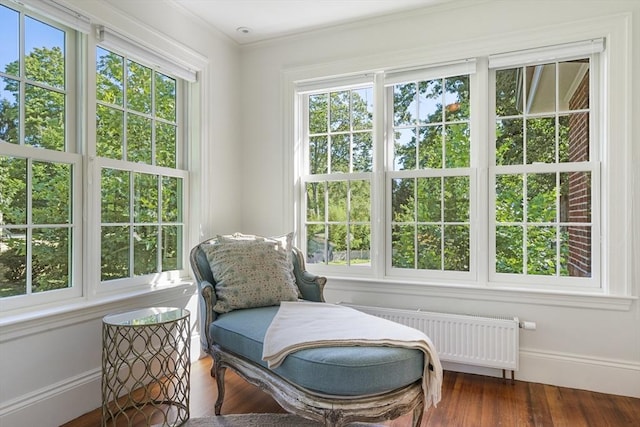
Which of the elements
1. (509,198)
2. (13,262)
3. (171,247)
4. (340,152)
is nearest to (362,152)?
(340,152)

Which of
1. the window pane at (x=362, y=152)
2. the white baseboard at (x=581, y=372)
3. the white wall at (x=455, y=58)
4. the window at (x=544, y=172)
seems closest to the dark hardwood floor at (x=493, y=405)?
the white baseboard at (x=581, y=372)

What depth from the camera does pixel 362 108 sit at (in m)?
3.33

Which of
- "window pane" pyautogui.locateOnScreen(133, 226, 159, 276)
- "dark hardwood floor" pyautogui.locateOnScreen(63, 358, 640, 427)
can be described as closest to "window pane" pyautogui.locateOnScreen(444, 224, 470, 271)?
"dark hardwood floor" pyautogui.locateOnScreen(63, 358, 640, 427)

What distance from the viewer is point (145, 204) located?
2811mm

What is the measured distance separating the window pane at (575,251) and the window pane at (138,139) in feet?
9.64

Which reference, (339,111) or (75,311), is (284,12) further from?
(75,311)

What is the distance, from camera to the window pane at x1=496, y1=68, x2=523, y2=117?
2877 mm

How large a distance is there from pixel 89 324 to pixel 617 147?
3398 millimetres

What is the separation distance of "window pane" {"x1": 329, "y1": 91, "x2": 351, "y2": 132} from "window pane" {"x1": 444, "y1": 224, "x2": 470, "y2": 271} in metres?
1.20

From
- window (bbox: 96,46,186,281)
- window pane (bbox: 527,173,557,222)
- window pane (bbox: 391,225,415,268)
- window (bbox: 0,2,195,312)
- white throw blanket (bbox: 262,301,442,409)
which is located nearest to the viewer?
white throw blanket (bbox: 262,301,442,409)

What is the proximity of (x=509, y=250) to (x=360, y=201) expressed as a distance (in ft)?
3.84

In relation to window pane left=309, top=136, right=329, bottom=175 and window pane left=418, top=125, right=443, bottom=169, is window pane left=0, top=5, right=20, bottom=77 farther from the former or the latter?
window pane left=418, top=125, right=443, bottom=169

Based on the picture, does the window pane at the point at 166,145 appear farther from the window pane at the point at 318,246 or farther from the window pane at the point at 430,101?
the window pane at the point at 430,101

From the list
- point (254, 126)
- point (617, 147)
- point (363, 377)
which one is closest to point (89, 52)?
point (254, 126)
